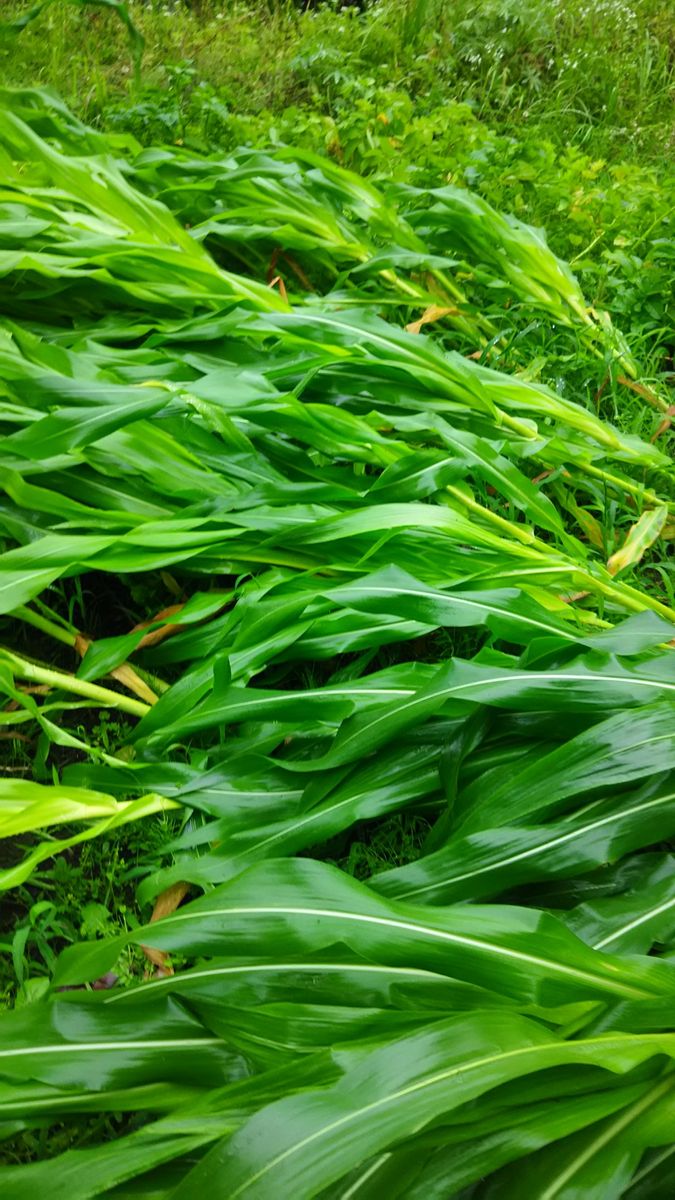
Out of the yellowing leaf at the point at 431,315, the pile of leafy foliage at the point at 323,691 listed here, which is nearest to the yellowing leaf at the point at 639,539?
the pile of leafy foliage at the point at 323,691

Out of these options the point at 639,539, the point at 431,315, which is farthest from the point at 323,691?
the point at 431,315

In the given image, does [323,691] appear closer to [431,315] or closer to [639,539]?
[639,539]

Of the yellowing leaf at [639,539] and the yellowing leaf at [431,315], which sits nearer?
the yellowing leaf at [639,539]

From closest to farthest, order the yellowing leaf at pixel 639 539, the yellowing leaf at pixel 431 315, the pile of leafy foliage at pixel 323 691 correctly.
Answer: the pile of leafy foliage at pixel 323 691
the yellowing leaf at pixel 639 539
the yellowing leaf at pixel 431 315

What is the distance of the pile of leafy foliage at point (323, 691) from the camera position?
36.2 inches

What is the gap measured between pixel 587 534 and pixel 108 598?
1094 millimetres

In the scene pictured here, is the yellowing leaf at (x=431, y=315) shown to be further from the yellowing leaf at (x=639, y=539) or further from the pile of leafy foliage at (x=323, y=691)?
the yellowing leaf at (x=639, y=539)

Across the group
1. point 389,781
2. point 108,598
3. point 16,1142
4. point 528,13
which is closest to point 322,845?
point 389,781

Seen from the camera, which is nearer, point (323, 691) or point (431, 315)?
point (323, 691)

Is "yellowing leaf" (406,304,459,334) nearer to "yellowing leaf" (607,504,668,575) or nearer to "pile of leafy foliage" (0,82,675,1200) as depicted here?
"pile of leafy foliage" (0,82,675,1200)

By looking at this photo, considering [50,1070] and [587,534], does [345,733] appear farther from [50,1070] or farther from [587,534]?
[587,534]

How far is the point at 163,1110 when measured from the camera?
101 centimetres

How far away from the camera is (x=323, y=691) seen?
1.49 metres

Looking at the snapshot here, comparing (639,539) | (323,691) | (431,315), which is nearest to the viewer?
(323,691)
